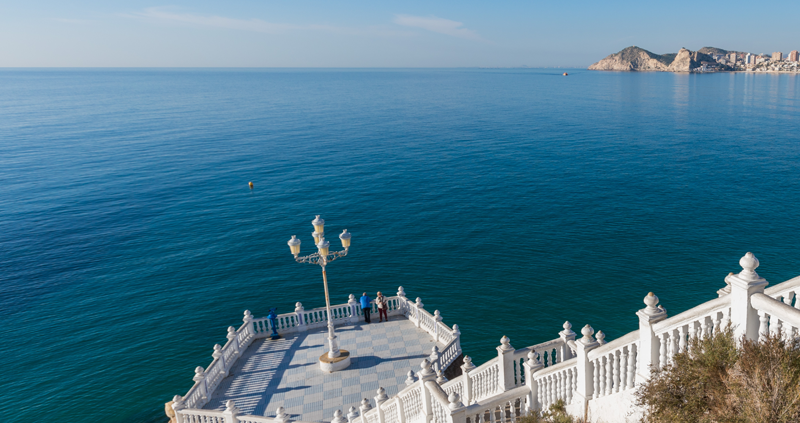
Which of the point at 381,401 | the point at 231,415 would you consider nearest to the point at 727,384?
the point at 381,401

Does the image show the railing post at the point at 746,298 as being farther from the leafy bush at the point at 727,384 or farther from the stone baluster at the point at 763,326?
the leafy bush at the point at 727,384

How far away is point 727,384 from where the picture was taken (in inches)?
223

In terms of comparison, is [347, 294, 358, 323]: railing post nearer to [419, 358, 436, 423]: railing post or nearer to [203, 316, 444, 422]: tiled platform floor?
[203, 316, 444, 422]: tiled platform floor

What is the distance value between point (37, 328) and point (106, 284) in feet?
15.2

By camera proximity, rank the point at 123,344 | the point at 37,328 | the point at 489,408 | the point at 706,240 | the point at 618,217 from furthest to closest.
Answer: the point at 618,217 → the point at 706,240 → the point at 37,328 → the point at 123,344 → the point at 489,408

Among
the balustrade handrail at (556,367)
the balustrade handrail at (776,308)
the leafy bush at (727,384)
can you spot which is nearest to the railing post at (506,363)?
the balustrade handrail at (556,367)

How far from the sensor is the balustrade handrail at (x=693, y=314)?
20.9 ft

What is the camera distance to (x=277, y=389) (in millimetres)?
16391

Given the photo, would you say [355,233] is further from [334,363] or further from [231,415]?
[231,415]

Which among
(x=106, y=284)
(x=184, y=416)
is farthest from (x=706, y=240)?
(x=106, y=284)

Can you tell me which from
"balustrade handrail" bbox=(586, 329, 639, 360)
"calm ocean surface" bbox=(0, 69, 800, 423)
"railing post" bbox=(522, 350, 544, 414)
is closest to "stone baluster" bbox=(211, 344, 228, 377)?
"calm ocean surface" bbox=(0, 69, 800, 423)

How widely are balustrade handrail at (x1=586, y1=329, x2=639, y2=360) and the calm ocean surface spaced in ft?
47.1

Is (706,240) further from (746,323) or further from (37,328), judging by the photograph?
(37,328)

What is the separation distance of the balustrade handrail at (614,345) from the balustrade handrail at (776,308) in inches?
67.7
